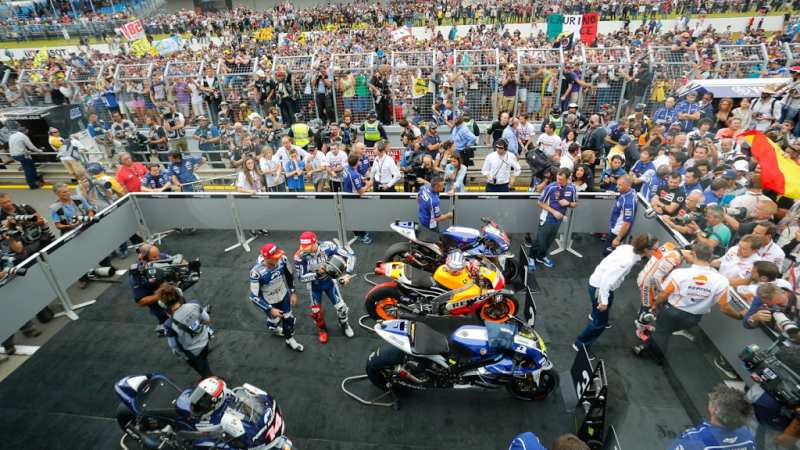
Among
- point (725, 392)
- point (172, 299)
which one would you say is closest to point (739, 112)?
point (725, 392)

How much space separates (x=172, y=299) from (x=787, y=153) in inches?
394

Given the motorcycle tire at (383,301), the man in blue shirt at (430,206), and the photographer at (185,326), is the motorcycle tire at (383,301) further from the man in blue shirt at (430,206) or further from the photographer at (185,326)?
the photographer at (185,326)

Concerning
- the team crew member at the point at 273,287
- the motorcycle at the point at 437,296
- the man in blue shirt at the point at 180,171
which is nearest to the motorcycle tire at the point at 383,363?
the motorcycle at the point at 437,296

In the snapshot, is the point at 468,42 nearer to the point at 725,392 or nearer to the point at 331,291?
the point at 331,291

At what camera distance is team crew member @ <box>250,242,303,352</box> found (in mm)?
5539

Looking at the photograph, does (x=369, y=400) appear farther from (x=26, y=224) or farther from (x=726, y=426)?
(x=26, y=224)

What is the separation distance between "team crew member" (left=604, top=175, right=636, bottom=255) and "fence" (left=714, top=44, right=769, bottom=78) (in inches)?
348

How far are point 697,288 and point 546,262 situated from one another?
119 inches

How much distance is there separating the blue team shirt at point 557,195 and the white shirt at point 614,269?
199cm

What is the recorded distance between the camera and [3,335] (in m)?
6.24

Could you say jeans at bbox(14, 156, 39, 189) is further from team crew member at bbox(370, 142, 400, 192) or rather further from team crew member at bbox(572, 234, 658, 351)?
team crew member at bbox(572, 234, 658, 351)

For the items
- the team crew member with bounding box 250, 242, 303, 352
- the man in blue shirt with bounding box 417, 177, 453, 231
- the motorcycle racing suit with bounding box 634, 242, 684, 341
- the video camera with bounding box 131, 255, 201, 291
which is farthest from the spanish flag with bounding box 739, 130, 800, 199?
the video camera with bounding box 131, 255, 201, 291

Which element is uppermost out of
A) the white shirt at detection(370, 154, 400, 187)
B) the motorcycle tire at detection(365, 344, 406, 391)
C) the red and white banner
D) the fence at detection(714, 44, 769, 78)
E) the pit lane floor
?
the red and white banner

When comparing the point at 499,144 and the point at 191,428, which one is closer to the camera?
the point at 191,428
